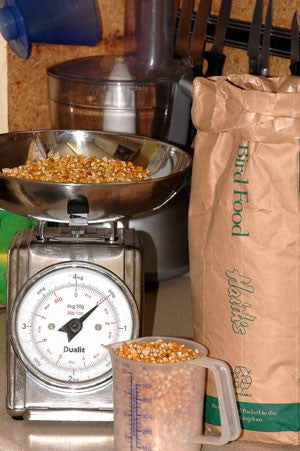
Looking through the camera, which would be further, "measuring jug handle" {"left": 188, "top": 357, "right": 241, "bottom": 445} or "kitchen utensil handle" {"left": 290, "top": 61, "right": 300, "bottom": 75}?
"kitchen utensil handle" {"left": 290, "top": 61, "right": 300, "bottom": 75}

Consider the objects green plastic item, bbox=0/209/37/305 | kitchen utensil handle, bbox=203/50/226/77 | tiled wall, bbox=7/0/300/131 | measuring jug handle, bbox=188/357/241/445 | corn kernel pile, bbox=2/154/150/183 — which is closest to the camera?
measuring jug handle, bbox=188/357/241/445

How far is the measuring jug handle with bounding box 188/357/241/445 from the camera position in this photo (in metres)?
1.11

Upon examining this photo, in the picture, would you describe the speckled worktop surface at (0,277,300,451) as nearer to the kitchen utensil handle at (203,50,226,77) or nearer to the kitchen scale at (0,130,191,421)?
the kitchen scale at (0,130,191,421)

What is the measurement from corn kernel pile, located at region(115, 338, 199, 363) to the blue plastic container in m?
0.77

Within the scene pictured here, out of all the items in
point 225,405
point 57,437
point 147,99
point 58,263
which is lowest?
point 57,437

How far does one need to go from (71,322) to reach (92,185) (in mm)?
181

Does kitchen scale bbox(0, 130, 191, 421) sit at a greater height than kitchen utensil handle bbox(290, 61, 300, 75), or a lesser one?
lesser

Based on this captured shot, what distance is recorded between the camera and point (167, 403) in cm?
112

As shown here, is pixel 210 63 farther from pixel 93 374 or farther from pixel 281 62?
pixel 93 374

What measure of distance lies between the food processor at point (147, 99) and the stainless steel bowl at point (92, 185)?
0.21 meters

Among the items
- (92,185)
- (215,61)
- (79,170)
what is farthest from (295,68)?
(92,185)

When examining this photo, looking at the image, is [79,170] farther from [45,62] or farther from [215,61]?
[45,62]

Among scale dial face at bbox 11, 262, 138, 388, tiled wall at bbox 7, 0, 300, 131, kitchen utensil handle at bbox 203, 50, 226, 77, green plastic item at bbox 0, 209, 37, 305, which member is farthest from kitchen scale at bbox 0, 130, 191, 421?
tiled wall at bbox 7, 0, 300, 131

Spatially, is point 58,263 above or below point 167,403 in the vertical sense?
above
